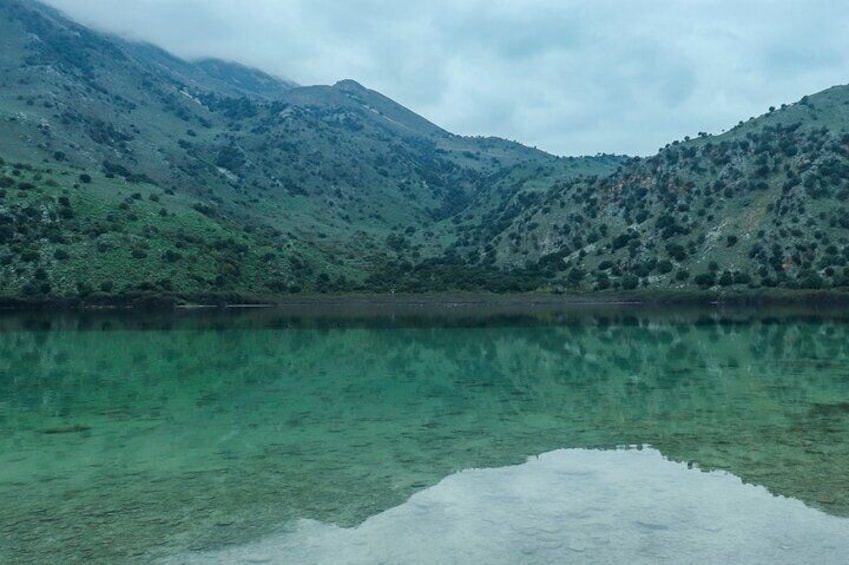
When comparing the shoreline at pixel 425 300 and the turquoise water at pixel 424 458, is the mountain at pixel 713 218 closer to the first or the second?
the shoreline at pixel 425 300

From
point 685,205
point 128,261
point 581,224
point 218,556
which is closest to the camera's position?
point 218,556

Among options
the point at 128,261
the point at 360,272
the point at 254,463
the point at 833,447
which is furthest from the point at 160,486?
the point at 360,272

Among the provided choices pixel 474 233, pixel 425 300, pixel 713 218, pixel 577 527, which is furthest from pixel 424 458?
pixel 474 233

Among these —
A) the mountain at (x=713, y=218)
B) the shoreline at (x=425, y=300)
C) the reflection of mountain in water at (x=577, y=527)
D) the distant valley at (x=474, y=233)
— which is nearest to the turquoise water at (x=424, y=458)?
the reflection of mountain in water at (x=577, y=527)

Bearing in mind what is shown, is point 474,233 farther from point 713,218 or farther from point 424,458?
point 424,458

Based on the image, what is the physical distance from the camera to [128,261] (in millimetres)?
112375

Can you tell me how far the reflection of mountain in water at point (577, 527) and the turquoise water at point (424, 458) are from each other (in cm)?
6

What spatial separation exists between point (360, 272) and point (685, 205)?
69.0 m

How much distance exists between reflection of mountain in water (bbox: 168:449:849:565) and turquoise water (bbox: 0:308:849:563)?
0.06 metres

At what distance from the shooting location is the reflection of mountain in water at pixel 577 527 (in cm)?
1303

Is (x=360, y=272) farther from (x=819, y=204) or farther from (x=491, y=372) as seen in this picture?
(x=491, y=372)

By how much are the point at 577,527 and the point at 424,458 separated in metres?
6.61

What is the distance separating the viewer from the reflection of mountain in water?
13031 millimetres

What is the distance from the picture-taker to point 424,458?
20234 mm
